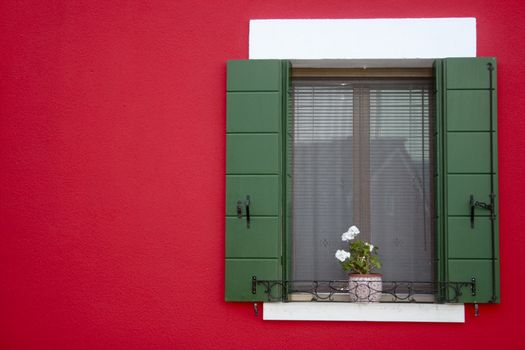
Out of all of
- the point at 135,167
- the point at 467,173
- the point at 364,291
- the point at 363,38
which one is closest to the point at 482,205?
the point at 467,173

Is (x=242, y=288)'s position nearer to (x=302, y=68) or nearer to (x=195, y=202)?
(x=195, y=202)

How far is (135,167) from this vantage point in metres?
5.13

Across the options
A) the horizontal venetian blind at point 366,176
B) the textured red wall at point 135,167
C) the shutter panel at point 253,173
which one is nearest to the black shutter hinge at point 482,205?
the textured red wall at point 135,167

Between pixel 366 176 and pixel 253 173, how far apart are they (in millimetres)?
685

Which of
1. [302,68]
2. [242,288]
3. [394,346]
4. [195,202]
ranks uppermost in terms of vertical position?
[302,68]

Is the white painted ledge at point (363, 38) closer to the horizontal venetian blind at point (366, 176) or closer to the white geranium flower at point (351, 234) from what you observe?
the horizontal venetian blind at point (366, 176)

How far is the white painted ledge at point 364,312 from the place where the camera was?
489cm

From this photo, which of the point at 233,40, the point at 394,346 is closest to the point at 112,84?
the point at 233,40

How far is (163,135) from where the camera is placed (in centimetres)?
513

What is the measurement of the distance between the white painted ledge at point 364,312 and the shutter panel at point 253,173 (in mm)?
156

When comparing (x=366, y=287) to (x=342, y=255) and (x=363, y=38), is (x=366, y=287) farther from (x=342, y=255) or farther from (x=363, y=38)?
(x=363, y=38)

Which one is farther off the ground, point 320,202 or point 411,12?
point 411,12

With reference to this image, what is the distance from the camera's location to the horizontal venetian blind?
511cm

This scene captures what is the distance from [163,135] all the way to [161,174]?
0.23 meters
